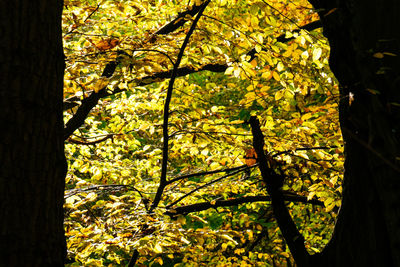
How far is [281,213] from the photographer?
92.1 inches

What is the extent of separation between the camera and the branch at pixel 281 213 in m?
2.18

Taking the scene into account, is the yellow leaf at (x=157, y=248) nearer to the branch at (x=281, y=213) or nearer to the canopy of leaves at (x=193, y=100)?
the canopy of leaves at (x=193, y=100)

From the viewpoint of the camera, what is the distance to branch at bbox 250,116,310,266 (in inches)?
86.0
